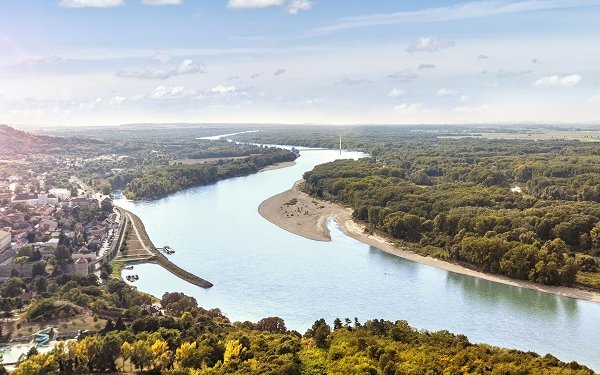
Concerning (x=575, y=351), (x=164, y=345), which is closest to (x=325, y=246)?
(x=575, y=351)

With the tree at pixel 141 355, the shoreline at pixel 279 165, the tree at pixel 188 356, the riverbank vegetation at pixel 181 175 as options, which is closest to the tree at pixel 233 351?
the tree at pixel 188 356

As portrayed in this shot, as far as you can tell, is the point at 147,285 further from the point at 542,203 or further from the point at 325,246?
the point at 542,203

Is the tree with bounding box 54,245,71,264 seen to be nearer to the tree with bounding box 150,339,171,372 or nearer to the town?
the town

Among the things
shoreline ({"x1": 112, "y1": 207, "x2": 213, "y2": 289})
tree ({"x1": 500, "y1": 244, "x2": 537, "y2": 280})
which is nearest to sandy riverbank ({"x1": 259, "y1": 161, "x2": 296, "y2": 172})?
shoreline ({"x1": 112, "y1": 207, "x2": 213, "y2": 289})

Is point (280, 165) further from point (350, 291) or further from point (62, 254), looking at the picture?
point (350, 291)

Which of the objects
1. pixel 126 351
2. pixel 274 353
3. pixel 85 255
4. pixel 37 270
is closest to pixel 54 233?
pixel 85 255

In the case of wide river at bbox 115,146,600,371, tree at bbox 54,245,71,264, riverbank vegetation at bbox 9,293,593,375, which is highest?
riverbank vegetation at bbox 9,293,593,375
